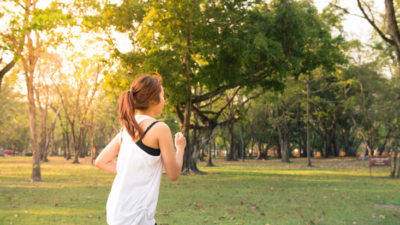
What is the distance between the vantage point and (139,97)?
8.86ft

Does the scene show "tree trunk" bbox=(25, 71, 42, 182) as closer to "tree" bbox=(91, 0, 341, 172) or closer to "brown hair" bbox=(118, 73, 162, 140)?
"tree" bbox=(91, 0, 341, 172)

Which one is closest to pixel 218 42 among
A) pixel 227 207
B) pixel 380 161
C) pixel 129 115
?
pixel 380 161

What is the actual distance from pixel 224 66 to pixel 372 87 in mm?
23557

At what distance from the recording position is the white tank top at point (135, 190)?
2.50 metres

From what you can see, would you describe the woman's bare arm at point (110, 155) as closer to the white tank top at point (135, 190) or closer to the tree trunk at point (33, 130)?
the white tank top at point (135, 190)

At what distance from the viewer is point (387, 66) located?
1592 inches

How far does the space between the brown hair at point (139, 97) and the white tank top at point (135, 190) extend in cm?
16

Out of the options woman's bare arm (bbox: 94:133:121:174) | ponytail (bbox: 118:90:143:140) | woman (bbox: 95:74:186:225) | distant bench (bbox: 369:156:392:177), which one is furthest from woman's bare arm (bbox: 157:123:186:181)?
distant bench (bbox: 369:156:392:177)

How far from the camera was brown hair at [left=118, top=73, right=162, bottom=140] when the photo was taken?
2611 millimetres

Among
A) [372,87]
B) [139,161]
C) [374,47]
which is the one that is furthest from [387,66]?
[139,161]

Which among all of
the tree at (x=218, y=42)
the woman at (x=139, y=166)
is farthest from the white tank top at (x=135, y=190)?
the tree at (x=218, y=42)

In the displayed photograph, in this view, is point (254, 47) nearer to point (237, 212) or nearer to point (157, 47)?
point (157, 47)

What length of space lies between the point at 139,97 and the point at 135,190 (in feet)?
2.10

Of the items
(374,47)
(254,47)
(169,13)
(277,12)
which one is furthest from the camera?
(374,47)
